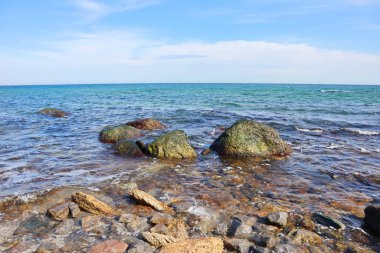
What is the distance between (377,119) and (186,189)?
20.7 meters

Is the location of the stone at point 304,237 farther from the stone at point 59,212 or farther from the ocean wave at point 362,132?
the ocean wave at point 362,132

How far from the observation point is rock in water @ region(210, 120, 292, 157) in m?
11.7

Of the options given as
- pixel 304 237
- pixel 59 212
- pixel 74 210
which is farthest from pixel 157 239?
pixel 304 237

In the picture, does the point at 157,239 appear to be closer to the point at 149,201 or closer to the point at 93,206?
the point at 149,201

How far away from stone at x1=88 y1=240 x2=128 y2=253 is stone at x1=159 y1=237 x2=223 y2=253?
A: 2.39 feet

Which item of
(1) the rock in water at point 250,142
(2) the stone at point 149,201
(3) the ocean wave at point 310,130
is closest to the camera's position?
(2) the stone at point 149,201

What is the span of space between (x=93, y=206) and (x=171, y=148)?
17.4ft

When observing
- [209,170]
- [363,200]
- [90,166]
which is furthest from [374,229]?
[90,166]

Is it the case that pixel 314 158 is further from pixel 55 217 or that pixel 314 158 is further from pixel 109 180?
pixel 55 217

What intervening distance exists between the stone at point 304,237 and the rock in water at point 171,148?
6134 millimetres

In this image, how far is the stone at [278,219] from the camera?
5.96 m

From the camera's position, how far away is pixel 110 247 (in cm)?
502

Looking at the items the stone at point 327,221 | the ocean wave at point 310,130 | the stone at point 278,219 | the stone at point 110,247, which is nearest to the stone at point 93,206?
the stone at point 110,247

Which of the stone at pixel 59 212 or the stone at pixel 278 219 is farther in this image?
the stone at pixel 59 212
